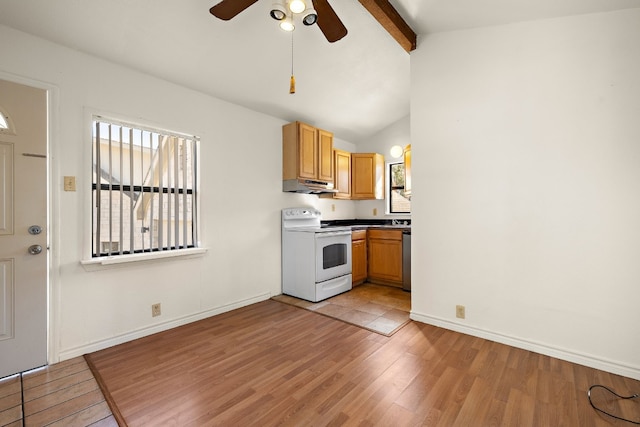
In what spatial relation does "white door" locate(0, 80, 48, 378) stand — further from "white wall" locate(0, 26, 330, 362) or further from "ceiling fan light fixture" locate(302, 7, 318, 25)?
"ceiling fan light fixture" locate(302, 7, 318, 25)

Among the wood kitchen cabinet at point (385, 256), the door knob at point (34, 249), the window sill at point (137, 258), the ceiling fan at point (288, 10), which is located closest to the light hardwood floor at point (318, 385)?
the window sill at point (137, 258)

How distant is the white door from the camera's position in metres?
1.99

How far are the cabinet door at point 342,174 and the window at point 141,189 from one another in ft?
7.19

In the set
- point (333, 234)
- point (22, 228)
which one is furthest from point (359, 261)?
point (22, 228)

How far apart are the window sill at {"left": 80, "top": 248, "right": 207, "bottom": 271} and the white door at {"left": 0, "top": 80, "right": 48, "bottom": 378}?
28cm

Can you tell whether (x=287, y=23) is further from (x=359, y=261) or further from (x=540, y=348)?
(x=359, y=261)

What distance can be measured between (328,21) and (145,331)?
9.57 feet

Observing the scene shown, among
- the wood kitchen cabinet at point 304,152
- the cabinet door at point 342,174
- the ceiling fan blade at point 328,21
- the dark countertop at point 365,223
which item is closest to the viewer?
the ceiling fan blade at point 328,21

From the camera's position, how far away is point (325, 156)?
4.17m

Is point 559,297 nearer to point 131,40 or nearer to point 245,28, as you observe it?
point 245,28

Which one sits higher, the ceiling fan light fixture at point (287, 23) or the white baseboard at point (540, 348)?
the ceiling fan light fixture at point (287, 23)

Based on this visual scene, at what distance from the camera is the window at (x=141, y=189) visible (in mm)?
2416

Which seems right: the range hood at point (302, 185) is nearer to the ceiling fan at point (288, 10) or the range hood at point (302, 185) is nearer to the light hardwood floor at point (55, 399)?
the ceiling fan at point (288, 10)

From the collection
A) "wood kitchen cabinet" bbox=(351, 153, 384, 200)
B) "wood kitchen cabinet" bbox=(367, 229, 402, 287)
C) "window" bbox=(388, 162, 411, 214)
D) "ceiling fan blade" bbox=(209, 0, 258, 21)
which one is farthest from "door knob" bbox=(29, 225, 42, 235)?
"window" bbox=(388, 162, 411, 214)
